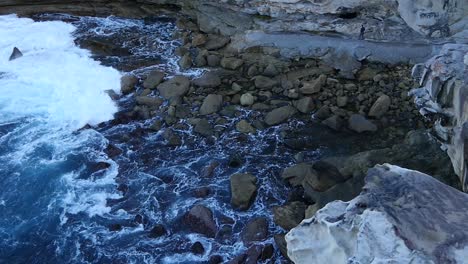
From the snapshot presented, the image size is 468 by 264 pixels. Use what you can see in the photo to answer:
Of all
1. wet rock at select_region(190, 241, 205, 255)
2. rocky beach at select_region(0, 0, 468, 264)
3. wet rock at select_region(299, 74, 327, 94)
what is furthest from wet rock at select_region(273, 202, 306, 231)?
wet rock at select_region(299, 74, 327, 94)

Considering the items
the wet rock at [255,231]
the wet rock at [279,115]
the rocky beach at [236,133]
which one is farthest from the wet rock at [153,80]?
the wet rock at [255,231]

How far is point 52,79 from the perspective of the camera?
52.4 ft

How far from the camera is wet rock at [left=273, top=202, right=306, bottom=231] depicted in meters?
10.7

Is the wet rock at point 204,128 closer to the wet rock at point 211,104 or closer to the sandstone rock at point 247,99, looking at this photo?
the wet rock at point 211,104

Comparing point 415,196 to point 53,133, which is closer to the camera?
point 415,196

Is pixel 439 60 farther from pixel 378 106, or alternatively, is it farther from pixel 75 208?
pixel 75 208

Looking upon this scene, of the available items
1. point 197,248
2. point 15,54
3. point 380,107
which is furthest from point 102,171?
point 380,107

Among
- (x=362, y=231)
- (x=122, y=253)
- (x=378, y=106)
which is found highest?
(x=362, y=231)

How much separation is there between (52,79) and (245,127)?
6.56m

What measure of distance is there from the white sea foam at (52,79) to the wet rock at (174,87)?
4.74 ft

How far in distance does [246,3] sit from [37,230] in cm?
900

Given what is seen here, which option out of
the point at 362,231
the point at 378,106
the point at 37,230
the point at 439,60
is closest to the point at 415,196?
the point at 362,231

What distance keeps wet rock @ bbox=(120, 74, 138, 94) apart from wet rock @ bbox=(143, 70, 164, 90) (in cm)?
35

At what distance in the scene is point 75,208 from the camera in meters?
11.6
